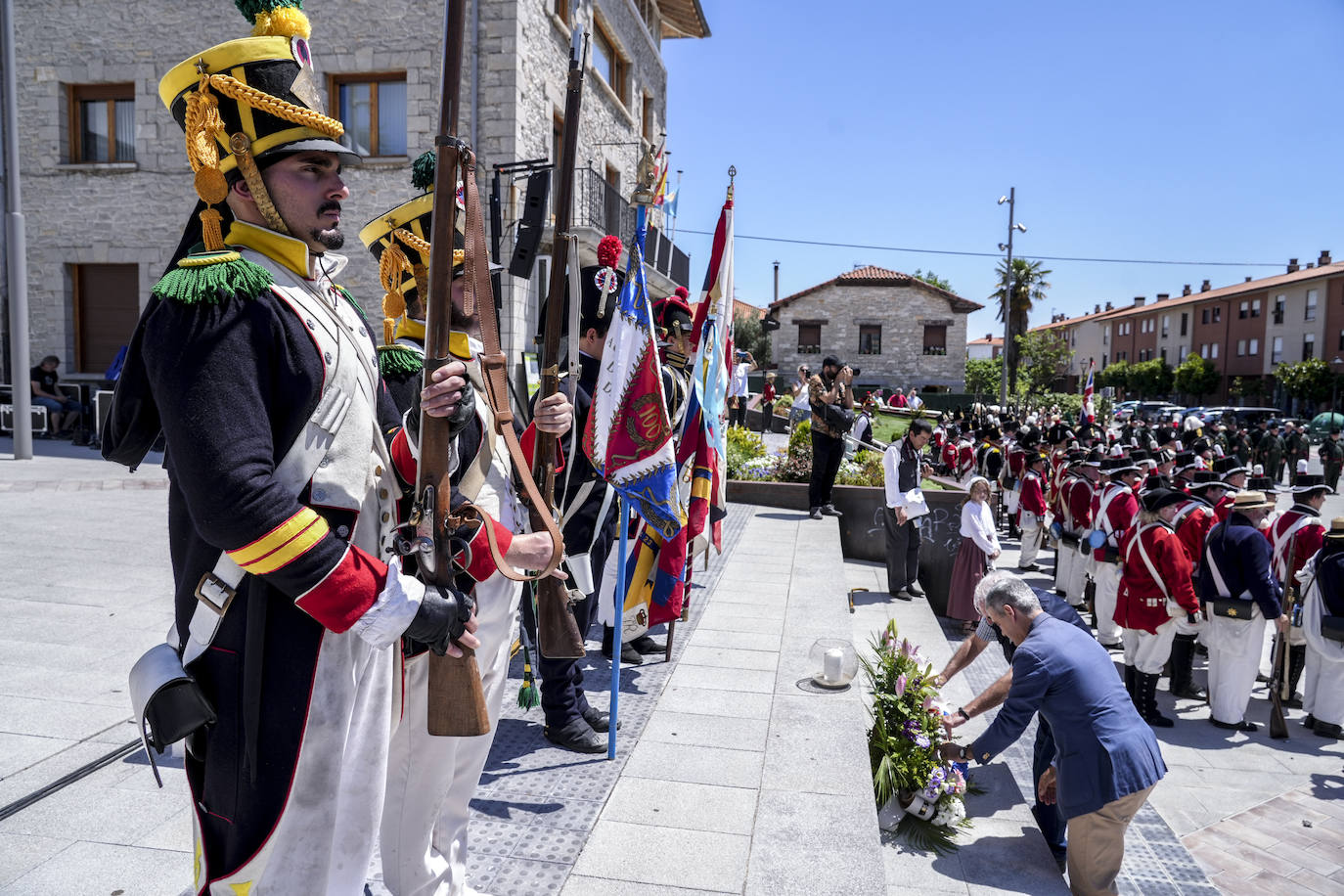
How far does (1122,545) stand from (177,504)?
8949 millimetres

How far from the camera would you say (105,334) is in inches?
646

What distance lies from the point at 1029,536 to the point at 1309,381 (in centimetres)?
3757

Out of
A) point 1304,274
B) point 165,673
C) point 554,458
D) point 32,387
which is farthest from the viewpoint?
point 1304,274

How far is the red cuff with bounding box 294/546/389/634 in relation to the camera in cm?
167

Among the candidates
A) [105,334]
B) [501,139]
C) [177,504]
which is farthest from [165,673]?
[105,334]

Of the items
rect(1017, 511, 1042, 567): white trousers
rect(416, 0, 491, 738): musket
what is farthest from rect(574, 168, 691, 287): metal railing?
rect(416, 0, 491, 738): musket

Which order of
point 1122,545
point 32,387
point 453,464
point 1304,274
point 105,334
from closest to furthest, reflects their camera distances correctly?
point 453,464, point 1122,545, point 32,387, point 105,334, point 1304,274

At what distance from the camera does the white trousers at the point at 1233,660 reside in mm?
7254

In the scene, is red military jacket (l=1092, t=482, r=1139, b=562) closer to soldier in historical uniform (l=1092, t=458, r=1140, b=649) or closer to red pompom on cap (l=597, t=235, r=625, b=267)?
soldier in historical uniform (l=1092, t=458, r=1140, b=649)

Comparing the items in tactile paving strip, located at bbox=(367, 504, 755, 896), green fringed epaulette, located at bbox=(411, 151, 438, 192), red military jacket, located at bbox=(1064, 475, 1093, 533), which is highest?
green fringed epaulette, located at bbox=(411, 151, 438, 192)

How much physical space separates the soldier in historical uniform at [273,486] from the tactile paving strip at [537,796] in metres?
1.23

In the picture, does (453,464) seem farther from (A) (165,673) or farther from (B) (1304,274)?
(B) (1304,274)

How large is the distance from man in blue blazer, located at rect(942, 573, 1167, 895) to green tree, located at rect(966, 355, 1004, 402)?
146ft

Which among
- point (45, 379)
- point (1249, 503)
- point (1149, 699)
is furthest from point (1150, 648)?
point (45, 379)
